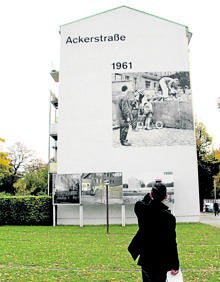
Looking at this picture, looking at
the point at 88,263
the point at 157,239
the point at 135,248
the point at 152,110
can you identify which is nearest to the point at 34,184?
the point at 152,110

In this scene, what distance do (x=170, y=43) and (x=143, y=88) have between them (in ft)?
15.1

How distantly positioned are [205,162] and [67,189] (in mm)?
28881

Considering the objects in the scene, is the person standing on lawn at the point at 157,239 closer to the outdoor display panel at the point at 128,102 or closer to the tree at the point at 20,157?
the outdoor display panel at the point at 128,102

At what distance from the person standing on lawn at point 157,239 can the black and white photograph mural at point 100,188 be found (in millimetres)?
24721

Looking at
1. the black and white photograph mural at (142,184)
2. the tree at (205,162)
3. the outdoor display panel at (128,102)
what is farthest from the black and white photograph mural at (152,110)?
the tree at (205,162)

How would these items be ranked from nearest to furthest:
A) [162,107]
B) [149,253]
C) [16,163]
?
[149,253], [162,107], [16,163]

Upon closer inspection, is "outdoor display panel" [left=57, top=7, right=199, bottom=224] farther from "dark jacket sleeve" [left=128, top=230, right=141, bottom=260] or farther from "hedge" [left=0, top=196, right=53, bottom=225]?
"dark jacket sleeve" [left=128, top=230, right=141, bottom=260]

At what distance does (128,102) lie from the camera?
1284 inches

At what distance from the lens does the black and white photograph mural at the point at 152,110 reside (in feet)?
104

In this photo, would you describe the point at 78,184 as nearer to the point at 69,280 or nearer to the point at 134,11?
the point at 134,11

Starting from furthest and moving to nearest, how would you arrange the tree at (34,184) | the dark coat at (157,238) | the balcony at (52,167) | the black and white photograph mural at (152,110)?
the tree at (34,184), the balcony at (52,167), the black and white photograph mural at (152,110), the dark coat at (157,238)

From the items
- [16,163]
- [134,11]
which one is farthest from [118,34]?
[16,163]

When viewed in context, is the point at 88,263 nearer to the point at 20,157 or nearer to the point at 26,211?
the point at 26,211

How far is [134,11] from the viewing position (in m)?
34.3
